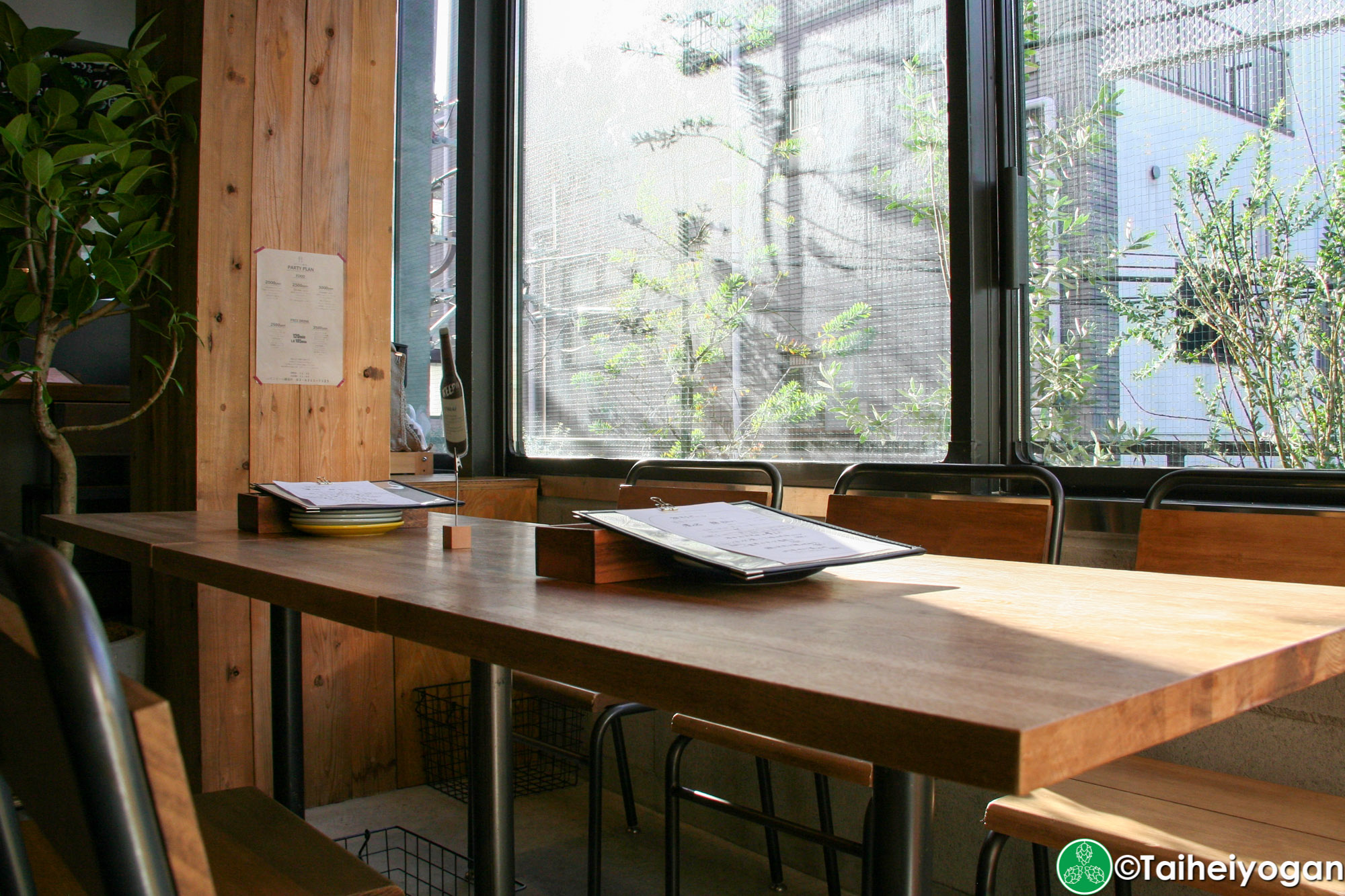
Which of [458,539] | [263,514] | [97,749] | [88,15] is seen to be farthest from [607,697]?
[88,15]

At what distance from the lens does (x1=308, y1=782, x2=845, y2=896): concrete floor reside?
2.16 m

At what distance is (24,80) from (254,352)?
30.0 inches

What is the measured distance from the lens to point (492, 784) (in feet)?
4.12

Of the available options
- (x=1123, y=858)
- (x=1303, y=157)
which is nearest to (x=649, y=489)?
(x=1123, y=858)

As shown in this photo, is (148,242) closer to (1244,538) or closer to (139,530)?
(139,530)

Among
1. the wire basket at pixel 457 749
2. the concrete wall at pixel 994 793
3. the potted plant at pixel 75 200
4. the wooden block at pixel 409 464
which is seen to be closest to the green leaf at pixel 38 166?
the potted plant at pixel 75 200

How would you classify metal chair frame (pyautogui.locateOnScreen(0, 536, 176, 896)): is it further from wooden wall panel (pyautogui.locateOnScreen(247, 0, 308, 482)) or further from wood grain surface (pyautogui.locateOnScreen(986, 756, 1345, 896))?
wooden wall panel (pyautogui.locateOnScreen(247, 0, 308, 482))

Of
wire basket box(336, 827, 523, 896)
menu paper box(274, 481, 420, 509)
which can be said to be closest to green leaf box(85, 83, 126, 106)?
menu paper box(274, 481, 420, 509)

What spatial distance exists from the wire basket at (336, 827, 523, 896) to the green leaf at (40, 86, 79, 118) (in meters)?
1.76

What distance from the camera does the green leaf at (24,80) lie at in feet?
7.30

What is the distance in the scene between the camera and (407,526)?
5.85 feet

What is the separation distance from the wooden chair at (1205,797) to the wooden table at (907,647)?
0.94 ft

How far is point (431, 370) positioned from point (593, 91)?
4.55 feet

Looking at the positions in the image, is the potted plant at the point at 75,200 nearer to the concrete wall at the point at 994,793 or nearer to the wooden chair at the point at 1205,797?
the concrete wall at the point at 994,793
